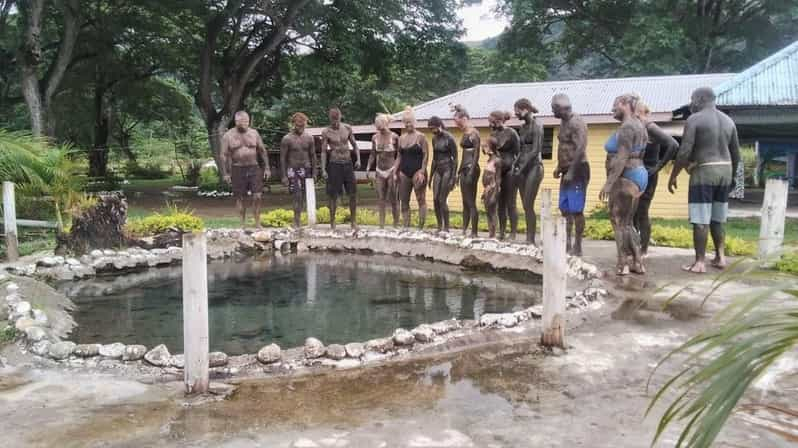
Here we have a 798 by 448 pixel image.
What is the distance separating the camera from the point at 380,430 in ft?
11.0

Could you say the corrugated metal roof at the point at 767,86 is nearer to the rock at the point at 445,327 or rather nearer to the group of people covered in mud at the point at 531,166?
the group of people covered in mud at the point at 531,166

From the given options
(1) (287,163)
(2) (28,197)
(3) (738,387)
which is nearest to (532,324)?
(3) (738,387)

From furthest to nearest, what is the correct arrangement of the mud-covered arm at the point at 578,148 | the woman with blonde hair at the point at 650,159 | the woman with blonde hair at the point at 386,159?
the woman with blonde hair at the point at 386,159 < the mud-covered arm at the point at 578,148 < the woman with blonde hair at the point at 650,159

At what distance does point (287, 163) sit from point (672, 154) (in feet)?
20.7

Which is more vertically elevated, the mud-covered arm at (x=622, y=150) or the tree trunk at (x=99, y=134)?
the tree trunk at (x=99, y=134)

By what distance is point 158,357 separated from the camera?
14.8 feet

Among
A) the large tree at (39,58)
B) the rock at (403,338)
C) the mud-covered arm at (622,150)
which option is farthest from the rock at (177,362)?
the large tree at (39,58)

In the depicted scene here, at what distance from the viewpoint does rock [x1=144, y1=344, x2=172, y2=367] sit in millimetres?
4477

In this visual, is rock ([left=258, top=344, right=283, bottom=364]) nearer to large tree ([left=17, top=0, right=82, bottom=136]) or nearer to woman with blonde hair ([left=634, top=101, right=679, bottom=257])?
woman with blonde hair ([left=634, top=101, right=679, bottom=257])

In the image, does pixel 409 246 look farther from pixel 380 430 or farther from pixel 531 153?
pixel 380 430

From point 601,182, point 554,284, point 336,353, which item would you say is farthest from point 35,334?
point 601,182

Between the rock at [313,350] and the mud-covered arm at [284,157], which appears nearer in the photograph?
the rock at [313,350]

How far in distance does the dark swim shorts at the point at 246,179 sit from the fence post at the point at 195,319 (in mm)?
6743

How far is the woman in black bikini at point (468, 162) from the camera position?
9.45 metres
